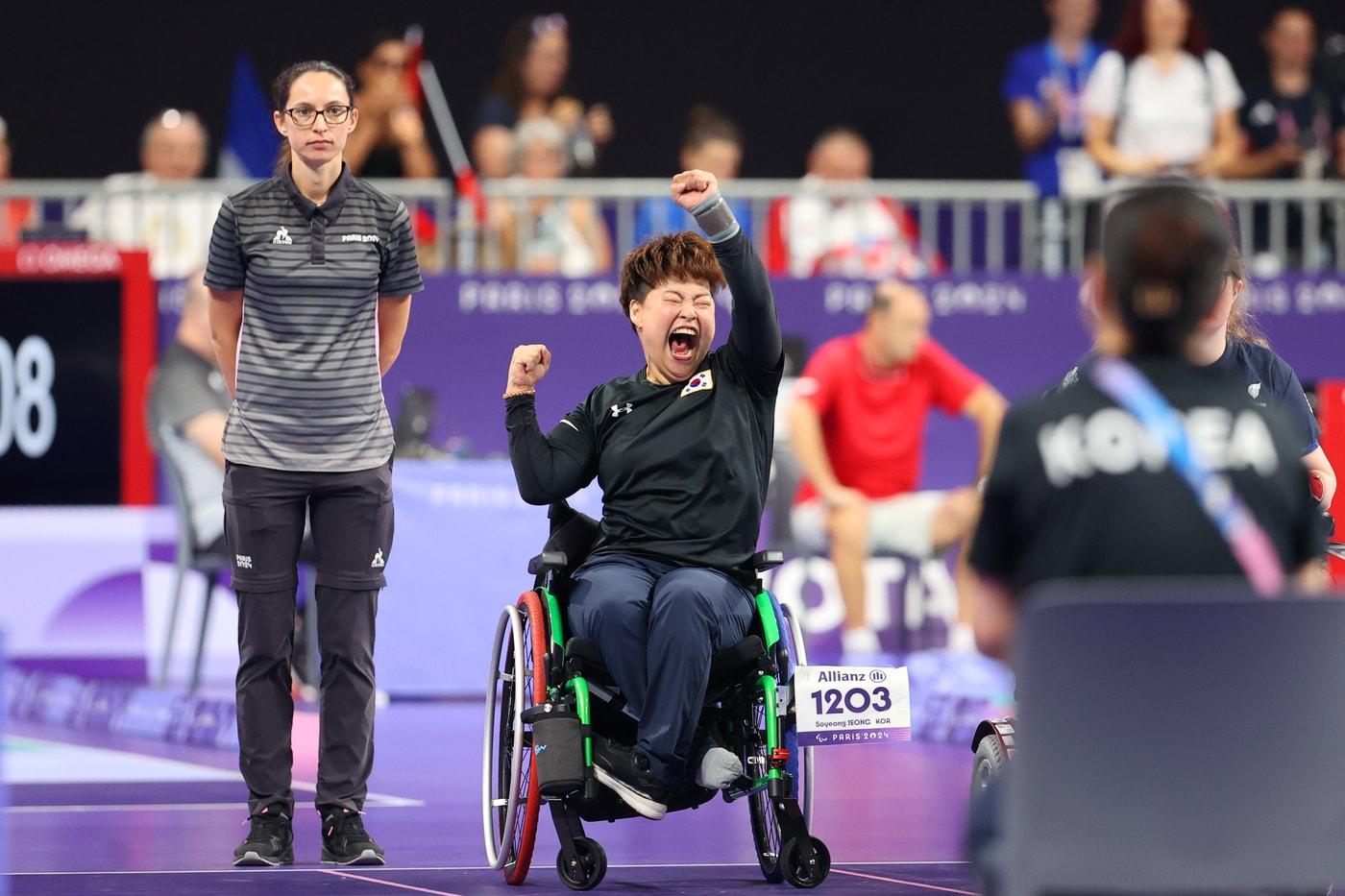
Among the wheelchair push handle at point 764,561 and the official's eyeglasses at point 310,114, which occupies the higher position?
the official's eyeglasses at point 310,114

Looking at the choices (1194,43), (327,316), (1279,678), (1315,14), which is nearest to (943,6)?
(1315,14)

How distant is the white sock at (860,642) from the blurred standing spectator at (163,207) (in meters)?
3.14

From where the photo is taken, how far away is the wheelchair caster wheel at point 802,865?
15.1 ft

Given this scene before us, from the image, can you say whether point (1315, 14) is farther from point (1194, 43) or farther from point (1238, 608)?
point (1238, 608)

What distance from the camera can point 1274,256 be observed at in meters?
10.3

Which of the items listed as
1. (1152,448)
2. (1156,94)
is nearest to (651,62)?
(1156,94)

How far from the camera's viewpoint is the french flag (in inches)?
429

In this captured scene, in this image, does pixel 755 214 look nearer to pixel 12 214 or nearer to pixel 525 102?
pixel 525 102

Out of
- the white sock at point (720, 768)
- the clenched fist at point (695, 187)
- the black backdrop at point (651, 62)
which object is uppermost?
the black backdrop at point (651, 62)

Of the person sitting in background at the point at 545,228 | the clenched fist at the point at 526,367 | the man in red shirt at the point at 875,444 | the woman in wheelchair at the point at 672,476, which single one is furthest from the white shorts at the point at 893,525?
the clenched fist at the point at 526,367

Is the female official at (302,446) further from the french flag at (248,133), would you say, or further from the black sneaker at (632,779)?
the french flag at (248,133)

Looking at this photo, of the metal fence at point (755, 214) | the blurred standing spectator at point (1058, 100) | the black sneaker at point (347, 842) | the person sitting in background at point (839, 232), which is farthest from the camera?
the blurred standing spectator at point (1058, 100)

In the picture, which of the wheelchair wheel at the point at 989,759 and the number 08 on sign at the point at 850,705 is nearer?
the wheelchair wheel at the point at 989,759

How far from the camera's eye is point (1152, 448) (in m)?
2.64
